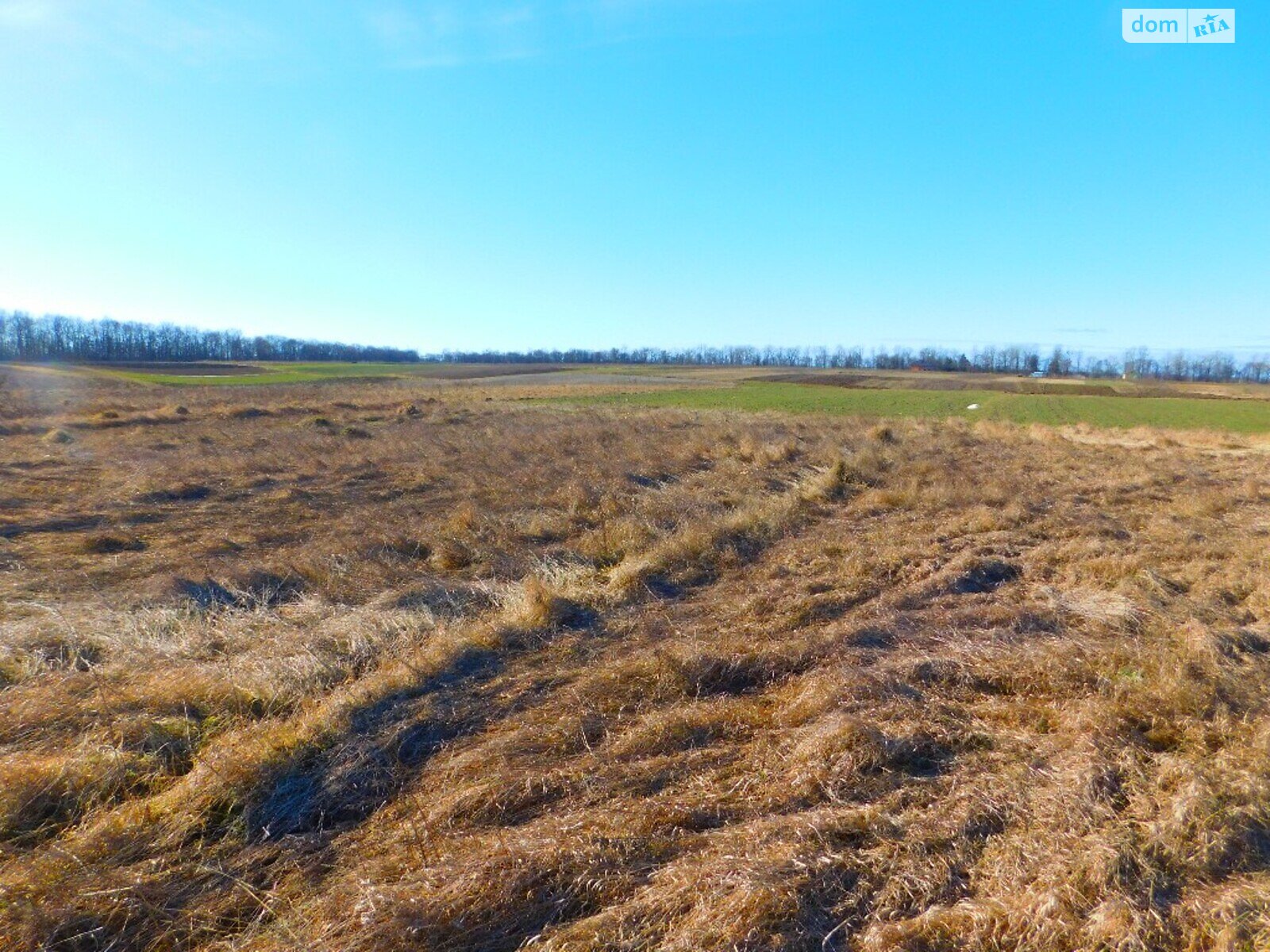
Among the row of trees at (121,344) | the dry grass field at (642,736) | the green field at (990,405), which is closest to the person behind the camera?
the dry grass field at (642,736)

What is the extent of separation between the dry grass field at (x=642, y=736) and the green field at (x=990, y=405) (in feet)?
105

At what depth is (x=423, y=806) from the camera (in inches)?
141

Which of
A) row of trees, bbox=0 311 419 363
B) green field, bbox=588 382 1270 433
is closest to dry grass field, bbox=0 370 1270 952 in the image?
green field, bbox=588 382 1270 433

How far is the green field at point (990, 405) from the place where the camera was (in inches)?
1641

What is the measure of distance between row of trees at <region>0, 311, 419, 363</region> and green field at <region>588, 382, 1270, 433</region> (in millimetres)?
92042

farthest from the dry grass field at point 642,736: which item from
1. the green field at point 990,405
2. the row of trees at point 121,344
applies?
the row of trees at point 121,344

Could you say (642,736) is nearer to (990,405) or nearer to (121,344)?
(990,405)

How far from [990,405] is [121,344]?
12802 centimetres

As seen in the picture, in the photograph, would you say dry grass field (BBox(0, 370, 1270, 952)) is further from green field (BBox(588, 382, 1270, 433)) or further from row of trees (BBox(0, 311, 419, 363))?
row of trees (BBox(0, 311, 419, 363))

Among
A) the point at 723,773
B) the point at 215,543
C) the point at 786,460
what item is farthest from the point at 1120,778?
the point at 786,460

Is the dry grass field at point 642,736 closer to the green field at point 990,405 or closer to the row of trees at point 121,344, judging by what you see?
the green field at point 990,405

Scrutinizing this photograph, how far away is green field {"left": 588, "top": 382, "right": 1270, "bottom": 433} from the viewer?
1641 inches

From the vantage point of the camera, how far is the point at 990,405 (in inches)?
2028

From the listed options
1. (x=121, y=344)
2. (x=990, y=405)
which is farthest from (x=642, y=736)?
(x=121, y=344)
